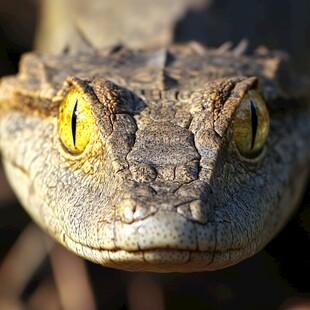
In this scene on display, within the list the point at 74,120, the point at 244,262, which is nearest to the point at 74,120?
the point at 74,120

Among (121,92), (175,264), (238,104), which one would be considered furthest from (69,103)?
(175,264)

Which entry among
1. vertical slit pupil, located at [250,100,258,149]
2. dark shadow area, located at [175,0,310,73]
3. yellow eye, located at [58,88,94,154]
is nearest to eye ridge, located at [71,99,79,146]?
yellow eye, located at [58,88,94,154]

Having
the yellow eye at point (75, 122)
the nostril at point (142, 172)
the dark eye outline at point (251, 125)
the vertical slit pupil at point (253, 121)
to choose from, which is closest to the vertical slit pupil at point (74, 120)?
the yellow eye at point (75, 122)

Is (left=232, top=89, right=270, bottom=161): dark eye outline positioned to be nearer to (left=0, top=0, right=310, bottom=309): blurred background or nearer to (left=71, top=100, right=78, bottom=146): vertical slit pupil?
(left=71, top=100, right=78, bottom=146): vertical slit pupil

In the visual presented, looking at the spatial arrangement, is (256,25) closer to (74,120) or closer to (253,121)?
(253,121)

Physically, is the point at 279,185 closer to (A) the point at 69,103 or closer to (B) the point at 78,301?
(A) the point at 69,103

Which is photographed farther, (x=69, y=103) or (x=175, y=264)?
(x=69, y=103)
